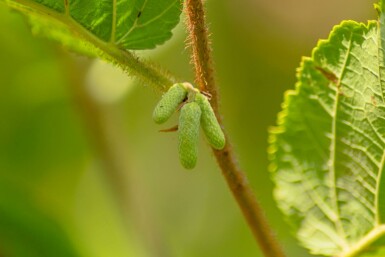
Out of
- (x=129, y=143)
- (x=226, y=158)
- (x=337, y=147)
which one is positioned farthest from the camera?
(x=129, y=143)

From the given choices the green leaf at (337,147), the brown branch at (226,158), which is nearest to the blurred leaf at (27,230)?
the green leaf at (337,147)

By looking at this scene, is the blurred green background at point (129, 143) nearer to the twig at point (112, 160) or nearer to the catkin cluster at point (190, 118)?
the twig at point (112, 160)

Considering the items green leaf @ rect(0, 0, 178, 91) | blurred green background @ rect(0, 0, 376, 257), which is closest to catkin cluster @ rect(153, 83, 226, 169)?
green leaf @ rect(0, 0, 178, 91)

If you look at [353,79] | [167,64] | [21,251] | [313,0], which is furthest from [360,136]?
[313,0]

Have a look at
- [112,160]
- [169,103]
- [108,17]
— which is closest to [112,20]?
[108,17]

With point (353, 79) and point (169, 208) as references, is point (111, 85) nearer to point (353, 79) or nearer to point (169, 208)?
point (169, 208)

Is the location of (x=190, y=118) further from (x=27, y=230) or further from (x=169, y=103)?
(x=27, y=230)
